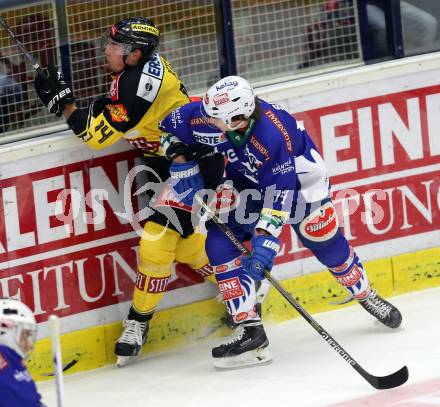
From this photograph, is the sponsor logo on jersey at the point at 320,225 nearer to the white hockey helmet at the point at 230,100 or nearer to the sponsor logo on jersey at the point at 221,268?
the sponsor logo on jersey at the point at 221,268

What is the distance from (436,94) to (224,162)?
1.33m

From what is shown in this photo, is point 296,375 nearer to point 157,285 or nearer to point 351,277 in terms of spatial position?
point 351,277

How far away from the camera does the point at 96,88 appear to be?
240 inches

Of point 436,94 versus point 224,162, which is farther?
point 436,94

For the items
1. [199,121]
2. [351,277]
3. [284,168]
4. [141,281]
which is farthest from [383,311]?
[199,121]

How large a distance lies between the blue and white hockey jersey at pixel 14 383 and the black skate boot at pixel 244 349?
1.91 m

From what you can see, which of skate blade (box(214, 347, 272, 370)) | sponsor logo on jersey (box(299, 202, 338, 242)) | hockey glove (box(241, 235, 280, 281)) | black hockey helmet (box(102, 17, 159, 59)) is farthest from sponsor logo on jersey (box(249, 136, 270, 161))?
skate blade (box(214, 347, 272, 370))

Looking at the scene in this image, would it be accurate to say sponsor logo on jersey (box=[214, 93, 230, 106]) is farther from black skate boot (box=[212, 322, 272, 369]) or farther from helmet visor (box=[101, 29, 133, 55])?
black skate boot (box=[212, 322, 272, 369])

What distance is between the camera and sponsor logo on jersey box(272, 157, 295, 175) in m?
5.43

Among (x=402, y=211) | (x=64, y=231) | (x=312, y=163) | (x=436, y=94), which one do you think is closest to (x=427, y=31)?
(x=436, y=94)

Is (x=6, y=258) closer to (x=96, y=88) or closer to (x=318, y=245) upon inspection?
(x=96, y=88)

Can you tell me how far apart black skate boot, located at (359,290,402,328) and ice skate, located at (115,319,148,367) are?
1028 millimetres

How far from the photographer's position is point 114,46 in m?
5.74

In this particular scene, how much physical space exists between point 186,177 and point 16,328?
1.87 meters
